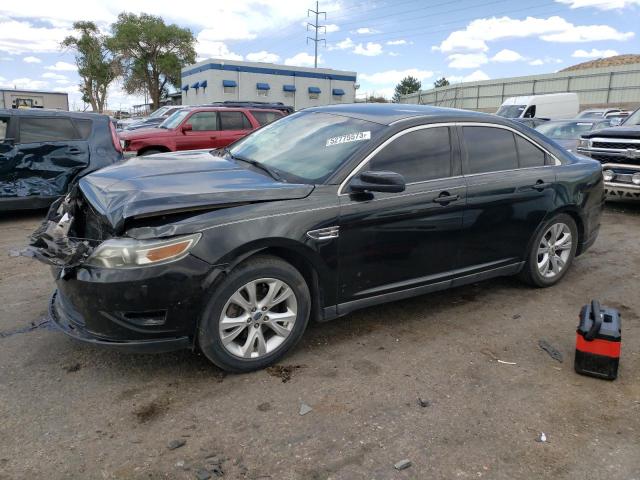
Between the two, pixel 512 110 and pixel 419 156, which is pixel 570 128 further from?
pixel 419 156

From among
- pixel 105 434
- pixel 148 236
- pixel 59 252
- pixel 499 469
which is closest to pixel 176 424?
pixel 105 434

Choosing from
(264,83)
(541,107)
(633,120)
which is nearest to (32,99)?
(264,83)

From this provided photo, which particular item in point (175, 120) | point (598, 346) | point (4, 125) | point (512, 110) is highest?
point (512, 110)

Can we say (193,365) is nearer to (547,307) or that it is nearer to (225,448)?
(225,448)

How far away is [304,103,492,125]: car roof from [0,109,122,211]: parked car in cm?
462

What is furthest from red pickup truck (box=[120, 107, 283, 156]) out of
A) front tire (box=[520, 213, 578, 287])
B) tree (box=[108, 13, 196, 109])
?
tree (box=[108, 13, 196, 109])

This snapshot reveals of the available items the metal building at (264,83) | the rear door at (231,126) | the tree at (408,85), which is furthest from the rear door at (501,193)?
the tree at (408,85)

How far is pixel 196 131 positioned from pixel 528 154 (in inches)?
341

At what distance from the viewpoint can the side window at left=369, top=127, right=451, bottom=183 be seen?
3.79 metres

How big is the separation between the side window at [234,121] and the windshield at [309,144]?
7719mm

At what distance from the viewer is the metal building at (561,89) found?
35.3 m

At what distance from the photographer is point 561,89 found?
39.7m

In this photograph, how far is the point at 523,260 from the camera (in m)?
4.71

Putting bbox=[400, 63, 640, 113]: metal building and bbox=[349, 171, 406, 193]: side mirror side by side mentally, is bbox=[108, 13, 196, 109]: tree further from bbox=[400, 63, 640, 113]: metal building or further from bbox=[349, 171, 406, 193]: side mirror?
bbox=[349, 171, 406, 193]: side mirror
